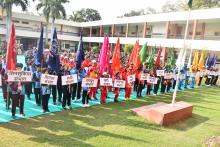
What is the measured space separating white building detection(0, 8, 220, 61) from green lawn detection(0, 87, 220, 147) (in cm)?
1263

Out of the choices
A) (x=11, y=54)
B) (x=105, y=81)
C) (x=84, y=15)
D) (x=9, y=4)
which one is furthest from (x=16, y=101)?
(x=84, y=15)

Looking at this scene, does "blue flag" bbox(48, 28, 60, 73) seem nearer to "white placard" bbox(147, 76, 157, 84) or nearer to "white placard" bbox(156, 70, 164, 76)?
"white placard" bbox(147, 76, 157, 84)

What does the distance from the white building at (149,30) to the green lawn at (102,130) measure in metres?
12.6

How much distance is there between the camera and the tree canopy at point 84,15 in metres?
60.1

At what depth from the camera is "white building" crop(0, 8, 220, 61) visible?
26.4 m

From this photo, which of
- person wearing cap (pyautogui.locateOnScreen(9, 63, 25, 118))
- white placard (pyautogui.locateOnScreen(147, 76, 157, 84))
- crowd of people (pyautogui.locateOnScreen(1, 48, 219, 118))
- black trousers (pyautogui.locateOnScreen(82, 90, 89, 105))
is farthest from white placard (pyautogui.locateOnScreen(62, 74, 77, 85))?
white placard (pyautogui.locateOnScreen(147, 76, 157, 84))

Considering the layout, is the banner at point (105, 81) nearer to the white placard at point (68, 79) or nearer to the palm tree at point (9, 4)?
the white placard at point (68, 79)

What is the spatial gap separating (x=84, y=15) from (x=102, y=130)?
2220 inches

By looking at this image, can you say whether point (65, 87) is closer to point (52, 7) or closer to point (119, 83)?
point (119, 83)

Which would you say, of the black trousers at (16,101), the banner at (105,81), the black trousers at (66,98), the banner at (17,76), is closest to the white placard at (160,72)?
the banner at (105,81)

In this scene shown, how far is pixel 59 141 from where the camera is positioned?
6.69 metres

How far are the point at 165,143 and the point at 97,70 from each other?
4937 mm

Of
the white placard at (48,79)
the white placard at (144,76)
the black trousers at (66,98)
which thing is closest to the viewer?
the white placard at (48,79)

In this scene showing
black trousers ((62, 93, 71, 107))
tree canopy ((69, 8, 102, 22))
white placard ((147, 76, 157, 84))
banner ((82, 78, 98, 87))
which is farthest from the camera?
tree canopy ((69, 8, 102, 22))
